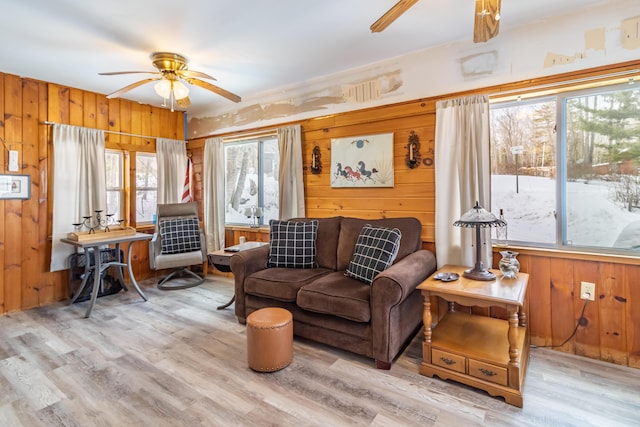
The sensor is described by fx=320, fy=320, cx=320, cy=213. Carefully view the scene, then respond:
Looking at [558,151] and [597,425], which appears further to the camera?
[558,151]

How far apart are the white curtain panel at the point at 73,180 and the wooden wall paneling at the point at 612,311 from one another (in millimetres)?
5139

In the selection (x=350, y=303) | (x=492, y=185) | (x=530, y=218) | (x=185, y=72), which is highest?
(x=185, y=72)

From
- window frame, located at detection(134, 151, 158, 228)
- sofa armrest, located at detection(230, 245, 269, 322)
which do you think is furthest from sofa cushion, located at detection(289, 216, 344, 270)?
window frame, located at detection(134, 151, 158, 228)

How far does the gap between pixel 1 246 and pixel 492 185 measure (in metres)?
4.94

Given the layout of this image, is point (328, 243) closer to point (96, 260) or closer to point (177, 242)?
point (177, 242)

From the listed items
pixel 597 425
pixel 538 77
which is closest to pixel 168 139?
pixel 538 77

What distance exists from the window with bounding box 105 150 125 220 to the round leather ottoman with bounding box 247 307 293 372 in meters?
3.22

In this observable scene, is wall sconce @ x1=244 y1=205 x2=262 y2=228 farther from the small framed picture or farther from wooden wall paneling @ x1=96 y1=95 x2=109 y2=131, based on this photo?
the small framed picture

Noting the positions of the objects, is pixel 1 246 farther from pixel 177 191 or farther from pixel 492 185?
pixel 492 185

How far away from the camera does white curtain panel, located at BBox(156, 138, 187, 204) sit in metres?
4.71

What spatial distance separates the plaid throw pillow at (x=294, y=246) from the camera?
312 cm

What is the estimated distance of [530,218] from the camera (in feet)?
8.66

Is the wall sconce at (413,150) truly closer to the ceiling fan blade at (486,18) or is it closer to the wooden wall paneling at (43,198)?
the ceiling fan blade at (486,18)

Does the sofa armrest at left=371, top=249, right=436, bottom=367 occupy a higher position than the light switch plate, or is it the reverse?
the light switch plate
